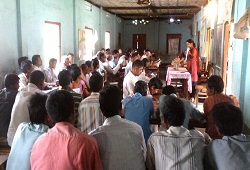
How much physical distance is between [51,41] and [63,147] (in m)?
6.46

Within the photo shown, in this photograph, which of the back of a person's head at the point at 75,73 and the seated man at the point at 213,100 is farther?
the back of a person's head at the point at 75,73

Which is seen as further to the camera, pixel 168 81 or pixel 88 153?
pixel 168 81

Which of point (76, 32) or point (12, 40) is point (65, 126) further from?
point (76, 32)

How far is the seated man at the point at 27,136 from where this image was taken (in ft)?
6.55

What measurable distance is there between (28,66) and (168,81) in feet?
13.6

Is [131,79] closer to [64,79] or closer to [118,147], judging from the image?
[64,79]

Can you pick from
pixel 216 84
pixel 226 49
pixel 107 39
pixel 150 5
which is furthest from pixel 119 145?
pixel 107 39

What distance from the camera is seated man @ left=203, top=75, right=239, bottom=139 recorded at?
2.96 meters

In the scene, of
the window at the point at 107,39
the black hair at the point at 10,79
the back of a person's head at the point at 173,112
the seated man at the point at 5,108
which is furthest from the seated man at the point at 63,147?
the window at the point at 107,39

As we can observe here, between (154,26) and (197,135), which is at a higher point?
(154,26)

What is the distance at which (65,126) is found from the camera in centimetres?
178

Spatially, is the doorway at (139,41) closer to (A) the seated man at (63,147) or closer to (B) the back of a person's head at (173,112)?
(B) the back of a person's head at (173,112)

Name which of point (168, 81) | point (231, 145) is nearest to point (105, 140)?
point (231, 145)

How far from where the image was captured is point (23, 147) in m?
2.01
